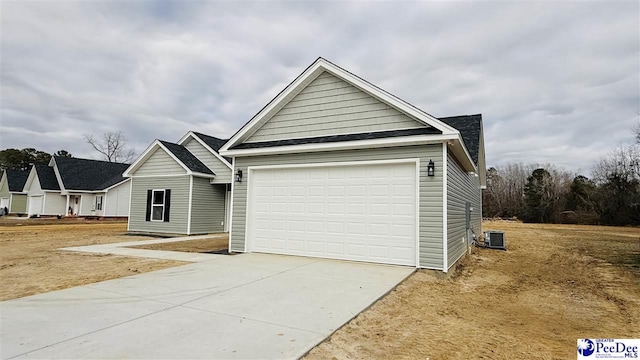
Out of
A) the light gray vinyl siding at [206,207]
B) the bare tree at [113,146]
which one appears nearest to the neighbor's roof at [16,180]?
the bare tree at [113,146]

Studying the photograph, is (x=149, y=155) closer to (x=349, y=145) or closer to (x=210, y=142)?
(x=210, y=142)

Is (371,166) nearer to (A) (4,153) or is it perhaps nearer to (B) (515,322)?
(B) (515,322)

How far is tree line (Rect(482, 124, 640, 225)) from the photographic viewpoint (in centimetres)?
2981

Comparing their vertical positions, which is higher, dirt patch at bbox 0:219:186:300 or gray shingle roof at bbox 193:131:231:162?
gray shingle roof at bbox 193:131:231:162

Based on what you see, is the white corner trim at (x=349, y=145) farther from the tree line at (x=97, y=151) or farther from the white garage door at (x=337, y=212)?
the tree line at (x=97, y=151)

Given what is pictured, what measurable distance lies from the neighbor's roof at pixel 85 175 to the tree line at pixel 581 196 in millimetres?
42962

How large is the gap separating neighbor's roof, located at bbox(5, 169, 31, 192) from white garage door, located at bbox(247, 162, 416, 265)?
36.4 meters

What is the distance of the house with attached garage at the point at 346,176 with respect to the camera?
7.38m

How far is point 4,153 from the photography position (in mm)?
48500

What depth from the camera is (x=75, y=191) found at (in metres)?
28.5

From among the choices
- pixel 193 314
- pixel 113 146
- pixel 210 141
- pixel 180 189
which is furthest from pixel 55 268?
pixel 113 146

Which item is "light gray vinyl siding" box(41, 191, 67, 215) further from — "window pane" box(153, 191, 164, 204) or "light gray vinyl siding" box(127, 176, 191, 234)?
"window pane" box(153, 191, 164, 204)

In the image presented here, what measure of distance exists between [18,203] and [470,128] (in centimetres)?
4224

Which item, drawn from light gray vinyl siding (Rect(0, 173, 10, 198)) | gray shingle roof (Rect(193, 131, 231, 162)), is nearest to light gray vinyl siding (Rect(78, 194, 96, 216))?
light gray vinyl siding (Rect(0, 173, 10, 198))
